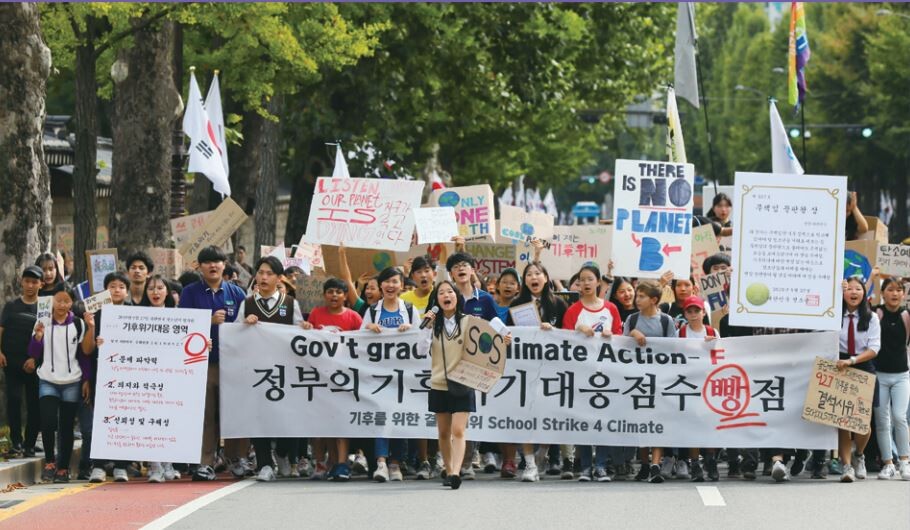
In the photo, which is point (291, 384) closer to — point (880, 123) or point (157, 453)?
point (157, 453)

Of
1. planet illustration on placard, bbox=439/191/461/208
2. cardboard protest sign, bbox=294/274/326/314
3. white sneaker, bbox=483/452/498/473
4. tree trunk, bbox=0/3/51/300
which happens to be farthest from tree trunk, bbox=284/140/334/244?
white sneaker, bbox=483/452/498/473

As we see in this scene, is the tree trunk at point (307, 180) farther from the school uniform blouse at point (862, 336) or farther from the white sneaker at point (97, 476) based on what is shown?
the school uniform blouse at point (862, 336)

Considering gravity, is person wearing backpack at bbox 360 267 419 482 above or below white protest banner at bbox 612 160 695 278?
below

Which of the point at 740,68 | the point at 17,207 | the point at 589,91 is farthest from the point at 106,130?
the point at 740,68

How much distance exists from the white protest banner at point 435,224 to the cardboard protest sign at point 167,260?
2567 mm

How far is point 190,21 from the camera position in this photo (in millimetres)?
20828

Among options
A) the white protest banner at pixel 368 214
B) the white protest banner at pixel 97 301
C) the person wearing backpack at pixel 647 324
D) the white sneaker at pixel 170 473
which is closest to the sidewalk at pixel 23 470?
the white sneaker at pixel 170 473

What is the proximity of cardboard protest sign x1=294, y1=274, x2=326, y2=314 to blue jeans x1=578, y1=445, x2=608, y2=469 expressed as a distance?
10.6 ft

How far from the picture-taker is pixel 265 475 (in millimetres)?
13930

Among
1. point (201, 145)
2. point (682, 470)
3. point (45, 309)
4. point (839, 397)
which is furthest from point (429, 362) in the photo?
point (201, 145)

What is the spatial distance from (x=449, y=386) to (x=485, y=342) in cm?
42

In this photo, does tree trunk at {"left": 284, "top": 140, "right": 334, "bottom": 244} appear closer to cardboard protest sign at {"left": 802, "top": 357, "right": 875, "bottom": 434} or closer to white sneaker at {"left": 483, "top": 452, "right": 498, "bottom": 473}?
white sneaker at {"left": 483, "top": 452, "right": 498, "bottom": 473}

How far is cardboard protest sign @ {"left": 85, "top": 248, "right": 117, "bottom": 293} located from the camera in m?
16.7

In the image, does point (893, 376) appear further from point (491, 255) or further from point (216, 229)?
point (216, 229)
